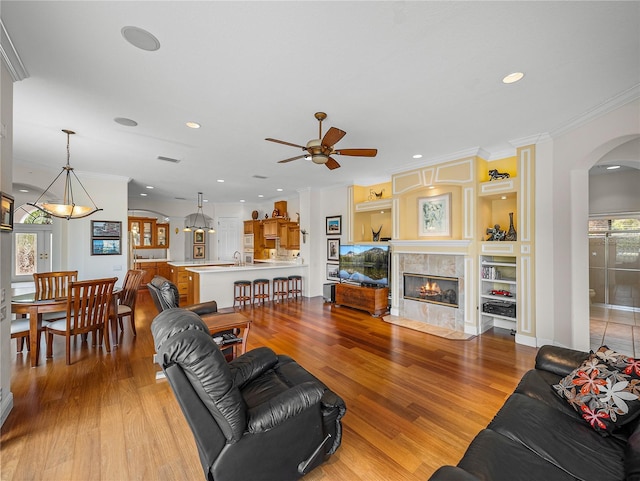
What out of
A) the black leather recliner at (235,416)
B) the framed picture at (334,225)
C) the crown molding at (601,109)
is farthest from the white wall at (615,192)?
the black leather recliner at (235,416)

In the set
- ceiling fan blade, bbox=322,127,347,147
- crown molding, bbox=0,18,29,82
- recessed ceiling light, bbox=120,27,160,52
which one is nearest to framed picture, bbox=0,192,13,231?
crown molding, bbox=0,18,29,82

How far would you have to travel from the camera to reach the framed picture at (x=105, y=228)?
5645mm

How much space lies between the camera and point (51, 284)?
4230mm

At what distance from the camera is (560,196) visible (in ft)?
11.9

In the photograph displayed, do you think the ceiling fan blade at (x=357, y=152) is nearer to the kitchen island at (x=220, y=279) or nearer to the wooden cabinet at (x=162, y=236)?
the kitchen island at (x=220, y=279)

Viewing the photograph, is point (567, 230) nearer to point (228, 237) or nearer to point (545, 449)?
point (545, 449)

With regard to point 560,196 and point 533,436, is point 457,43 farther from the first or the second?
point 560,196

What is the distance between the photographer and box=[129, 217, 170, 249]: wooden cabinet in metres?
8.95

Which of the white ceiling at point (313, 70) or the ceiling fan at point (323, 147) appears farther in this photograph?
the ceiling fan at point (323, 147)

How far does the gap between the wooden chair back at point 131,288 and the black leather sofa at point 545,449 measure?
15.6 ft

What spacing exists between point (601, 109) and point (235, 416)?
4.55 metres

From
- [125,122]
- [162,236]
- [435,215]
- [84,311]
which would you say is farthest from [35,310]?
[162,236]

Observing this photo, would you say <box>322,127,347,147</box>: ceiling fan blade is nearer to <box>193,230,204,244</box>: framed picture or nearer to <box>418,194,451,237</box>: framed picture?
<box>418,194,451,237</box>: framed picture

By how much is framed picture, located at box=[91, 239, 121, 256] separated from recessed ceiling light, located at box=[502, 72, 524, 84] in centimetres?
710
